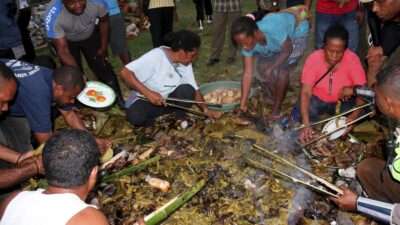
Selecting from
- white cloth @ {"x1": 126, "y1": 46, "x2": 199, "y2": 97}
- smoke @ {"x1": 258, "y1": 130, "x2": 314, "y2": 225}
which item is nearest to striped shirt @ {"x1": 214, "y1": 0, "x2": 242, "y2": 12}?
white cloth @ {"x1": 126, "y1": 46, "x2": 199, "y2": 97}

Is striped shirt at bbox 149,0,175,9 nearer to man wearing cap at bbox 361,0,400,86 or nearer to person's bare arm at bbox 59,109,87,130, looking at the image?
person's bare arm at bbox 59,109,87,130

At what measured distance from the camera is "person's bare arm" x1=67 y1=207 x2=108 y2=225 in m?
1.99

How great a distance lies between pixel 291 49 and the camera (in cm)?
525

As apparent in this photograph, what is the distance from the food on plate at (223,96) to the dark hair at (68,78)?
2.33m

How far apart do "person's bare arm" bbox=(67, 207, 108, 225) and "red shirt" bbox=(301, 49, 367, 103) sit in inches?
133

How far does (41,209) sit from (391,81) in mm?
2653

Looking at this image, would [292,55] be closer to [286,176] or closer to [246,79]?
[246,79]

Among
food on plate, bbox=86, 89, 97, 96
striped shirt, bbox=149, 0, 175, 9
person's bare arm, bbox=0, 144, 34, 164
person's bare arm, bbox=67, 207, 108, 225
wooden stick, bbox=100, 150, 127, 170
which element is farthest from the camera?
striped shirt, bbox=149, 0, 175, 9

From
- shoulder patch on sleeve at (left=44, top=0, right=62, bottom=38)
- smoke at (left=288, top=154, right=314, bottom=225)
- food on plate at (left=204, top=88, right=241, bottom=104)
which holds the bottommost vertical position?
smoke at (left=288, top=154, right=314, bottom=225)

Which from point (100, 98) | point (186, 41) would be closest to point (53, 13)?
point (100, 98)

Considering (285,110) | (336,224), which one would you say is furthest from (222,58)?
(336,224)

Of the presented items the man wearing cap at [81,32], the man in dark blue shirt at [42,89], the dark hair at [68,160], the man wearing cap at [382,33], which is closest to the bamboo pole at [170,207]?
the dark hair at [68,160]

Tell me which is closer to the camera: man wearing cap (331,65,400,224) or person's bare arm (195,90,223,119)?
man wearing cap (331,65,400,224)

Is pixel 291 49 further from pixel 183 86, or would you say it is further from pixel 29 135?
pixel 29 135
